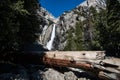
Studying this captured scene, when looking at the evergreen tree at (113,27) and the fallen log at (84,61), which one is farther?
the evergreen tree at (113,27)

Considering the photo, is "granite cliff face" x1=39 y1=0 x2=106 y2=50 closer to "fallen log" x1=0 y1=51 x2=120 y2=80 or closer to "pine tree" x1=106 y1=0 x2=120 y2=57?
"pine tree" x1=106 y1=0 x2=120 y2=57

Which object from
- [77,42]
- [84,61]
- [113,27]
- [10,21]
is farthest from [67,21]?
[10,21]

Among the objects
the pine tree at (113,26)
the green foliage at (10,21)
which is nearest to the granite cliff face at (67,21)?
the pine tree at (113,26)

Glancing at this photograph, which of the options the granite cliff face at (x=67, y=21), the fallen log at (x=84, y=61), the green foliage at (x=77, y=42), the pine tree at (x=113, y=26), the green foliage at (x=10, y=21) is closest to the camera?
the green foliage at (x=10, y=21)

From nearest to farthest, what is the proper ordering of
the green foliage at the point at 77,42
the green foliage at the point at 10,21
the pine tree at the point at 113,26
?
the green foliage at the point at 10,21 < the pine tree at the point at 113,26 < the green foliage at the point at 77,42

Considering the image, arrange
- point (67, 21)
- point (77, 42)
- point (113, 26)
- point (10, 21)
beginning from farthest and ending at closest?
point (67, 21) < point (77, 42) < point (113, 26) < point (10, 21)

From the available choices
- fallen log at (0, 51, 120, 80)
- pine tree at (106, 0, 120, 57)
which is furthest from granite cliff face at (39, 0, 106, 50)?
fallen log at (0, 51, 120, 80)

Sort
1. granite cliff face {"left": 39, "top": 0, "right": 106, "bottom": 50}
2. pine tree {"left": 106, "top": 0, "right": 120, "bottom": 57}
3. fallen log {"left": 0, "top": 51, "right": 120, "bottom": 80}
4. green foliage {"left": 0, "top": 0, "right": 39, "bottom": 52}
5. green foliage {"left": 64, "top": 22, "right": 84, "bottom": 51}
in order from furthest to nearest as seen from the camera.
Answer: granite cliff face {"left": 39, "top": 0, "right": 106, "bottom": 50}, green foliage {"left": 64, "top": 22, "right": 84, "bottom": 51}, pine tree {"left": 106, "top": 0, "right": 120, "bottom": 57}, fallen log {"left": 0, "top": 51, "right": 120, "bottom": 80}, green foliage {"left": 0, "top": 0, "right": 39, "bottom": 52}

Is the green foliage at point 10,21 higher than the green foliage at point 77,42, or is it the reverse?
the green foliage at point 77,42

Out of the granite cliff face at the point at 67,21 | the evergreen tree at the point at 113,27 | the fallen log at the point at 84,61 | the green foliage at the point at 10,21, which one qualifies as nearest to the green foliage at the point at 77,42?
the granite cliff face at the point at 67,21

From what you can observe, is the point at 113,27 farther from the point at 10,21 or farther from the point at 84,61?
the point at 10,21

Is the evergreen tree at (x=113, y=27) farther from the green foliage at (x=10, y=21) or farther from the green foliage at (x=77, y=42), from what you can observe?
→ the green foliage at (x=10, y=21)

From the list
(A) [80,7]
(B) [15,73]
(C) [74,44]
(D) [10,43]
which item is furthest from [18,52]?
(A) [80,7]

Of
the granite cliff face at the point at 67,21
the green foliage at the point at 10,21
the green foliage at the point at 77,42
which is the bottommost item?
the green foliage at the point at 10,21
